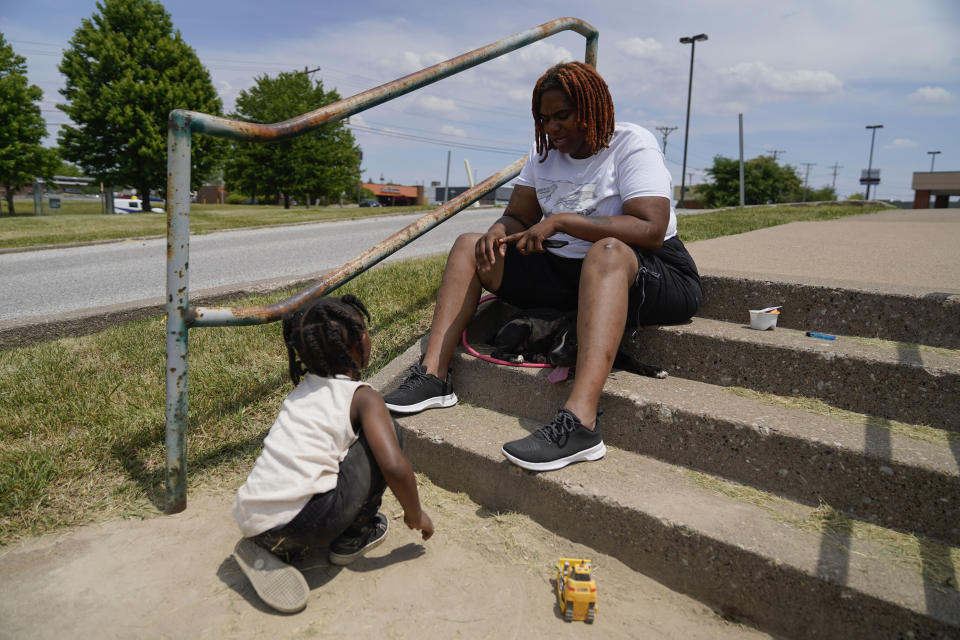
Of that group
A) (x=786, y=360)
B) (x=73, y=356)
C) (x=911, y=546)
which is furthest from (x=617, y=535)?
(x=73, y=356)

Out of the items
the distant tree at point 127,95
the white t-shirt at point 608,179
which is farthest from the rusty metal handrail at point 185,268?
the distant tree at point 127,95

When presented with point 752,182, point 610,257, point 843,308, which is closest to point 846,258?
point 843,308

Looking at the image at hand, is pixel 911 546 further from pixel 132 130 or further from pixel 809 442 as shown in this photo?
pixel 132 130

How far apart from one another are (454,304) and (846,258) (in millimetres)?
2673

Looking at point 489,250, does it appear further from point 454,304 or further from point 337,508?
point 337,508

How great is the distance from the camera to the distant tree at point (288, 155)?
90.0ft

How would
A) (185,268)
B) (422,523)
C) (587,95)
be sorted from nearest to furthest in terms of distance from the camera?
(422,523), (185,268), (587,95)

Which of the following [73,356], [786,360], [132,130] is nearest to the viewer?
[786,360]

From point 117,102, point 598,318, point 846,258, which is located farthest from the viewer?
point 117,102

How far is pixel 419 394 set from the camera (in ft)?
7.84

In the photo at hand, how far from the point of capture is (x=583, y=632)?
1.51m

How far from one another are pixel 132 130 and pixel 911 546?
23.7 metres

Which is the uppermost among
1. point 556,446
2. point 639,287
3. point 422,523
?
point 639,287

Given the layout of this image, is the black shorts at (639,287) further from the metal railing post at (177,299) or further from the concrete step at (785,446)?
the metal railing post at (177,299)
